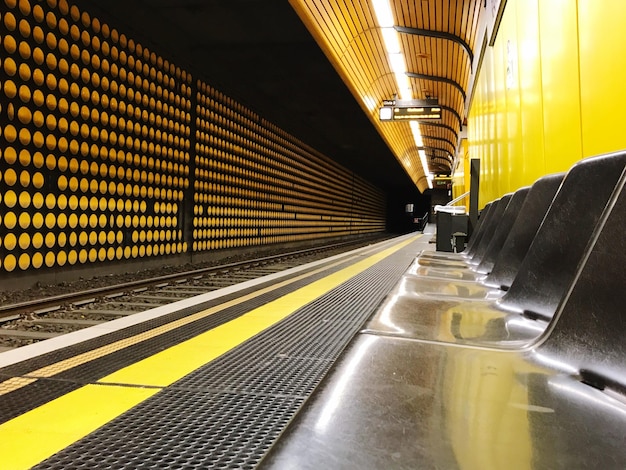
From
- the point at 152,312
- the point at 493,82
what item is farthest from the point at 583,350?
the point at 493,82

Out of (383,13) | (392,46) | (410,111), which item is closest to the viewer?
(383,13)

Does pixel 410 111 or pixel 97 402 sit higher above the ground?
pixel 410 111

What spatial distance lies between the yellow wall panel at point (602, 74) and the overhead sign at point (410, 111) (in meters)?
11.0

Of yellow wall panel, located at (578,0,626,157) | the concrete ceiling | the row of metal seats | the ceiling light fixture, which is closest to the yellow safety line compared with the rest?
the row of metal seats

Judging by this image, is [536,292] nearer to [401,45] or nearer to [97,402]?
[97,402]

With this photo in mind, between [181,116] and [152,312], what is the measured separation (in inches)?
195

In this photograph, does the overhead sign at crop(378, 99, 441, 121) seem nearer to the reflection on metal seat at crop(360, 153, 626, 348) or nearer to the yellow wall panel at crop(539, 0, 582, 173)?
the yellow wall panel at crop(539, 0, 582, 173)

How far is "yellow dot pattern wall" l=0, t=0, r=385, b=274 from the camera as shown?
436cm

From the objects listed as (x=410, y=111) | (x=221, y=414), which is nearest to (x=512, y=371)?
(x=221, y=414)

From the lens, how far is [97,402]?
1513 mm

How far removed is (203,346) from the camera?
224 cm

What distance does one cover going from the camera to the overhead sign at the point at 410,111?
12633 millimetres

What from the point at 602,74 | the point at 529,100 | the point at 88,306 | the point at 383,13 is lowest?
the point at 88,306

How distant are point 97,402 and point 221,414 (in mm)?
434
